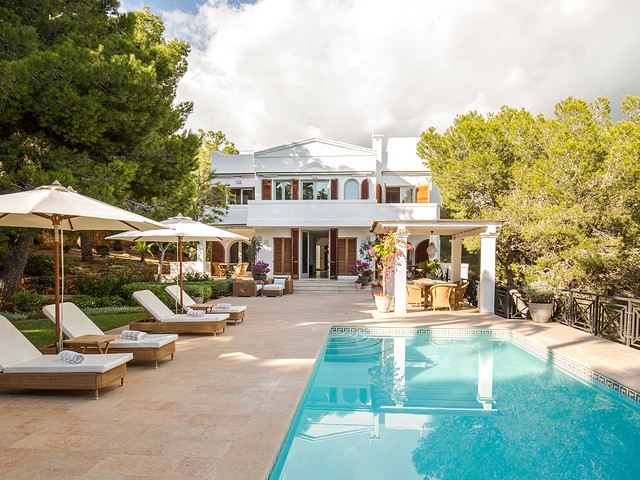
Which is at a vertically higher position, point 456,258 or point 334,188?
point 334,188

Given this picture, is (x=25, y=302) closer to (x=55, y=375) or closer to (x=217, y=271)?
(x=55, y=375)

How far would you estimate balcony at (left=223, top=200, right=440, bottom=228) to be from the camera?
22562 millimetres

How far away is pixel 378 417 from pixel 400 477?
160cm

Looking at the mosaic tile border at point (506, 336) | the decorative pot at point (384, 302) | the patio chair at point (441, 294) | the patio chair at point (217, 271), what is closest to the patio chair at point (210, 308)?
the mosaic tile border at point (506, 336)

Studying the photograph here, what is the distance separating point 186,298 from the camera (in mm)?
11336

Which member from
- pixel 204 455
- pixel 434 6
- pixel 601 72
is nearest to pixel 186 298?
pixel 204 455

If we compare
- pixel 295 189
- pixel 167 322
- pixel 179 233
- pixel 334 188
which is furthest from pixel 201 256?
pixel 167 322

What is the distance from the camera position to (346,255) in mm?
22984

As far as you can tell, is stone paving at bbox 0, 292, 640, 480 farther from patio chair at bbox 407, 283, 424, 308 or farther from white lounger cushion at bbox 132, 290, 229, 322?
patio chair at bbox 407, 283, 424, 308

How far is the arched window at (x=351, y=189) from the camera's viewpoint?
78.8 feet

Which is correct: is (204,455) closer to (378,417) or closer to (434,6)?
(378,417)

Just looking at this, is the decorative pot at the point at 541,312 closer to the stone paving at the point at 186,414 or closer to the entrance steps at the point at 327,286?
the stone paving at the point at 186,414

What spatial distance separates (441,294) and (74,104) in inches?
454

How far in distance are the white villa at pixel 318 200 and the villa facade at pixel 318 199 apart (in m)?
0.05
